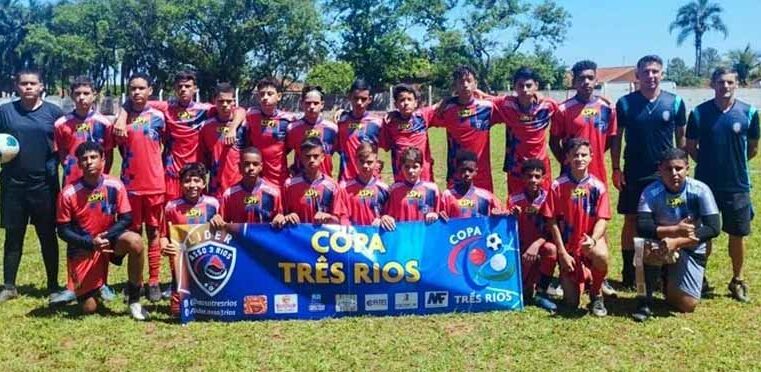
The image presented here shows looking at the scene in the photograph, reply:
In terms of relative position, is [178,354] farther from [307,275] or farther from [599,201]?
[599,201]

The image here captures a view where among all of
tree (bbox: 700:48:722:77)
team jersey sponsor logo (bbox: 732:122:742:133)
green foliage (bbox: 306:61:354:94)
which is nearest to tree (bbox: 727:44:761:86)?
tree (bbox: 700:48:722:77)

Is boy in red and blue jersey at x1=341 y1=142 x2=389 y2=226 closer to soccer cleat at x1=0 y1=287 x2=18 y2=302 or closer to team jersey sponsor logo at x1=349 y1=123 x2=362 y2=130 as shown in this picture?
team jersey sponsor logo at x1=349 y1=123 x2=362 y2=130

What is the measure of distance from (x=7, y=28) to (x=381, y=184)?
3629 inches

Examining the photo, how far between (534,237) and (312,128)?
7.82 ft

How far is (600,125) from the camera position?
23.5ft

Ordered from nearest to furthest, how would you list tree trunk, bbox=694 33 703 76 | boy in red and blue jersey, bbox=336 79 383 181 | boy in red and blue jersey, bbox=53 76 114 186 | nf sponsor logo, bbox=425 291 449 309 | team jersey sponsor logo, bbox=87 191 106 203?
nf sponsor logo, bbox=425 291 449 309 → team jersey sponsor logo, bbox=87 191 106 203 → boy in red and blue jersey, bbox=53 76 114 186 → boy in red and blue jersey, bbox=336 79 383 181 → tree trunk, bbox=694 33 703 76

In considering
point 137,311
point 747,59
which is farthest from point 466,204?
point 747,59

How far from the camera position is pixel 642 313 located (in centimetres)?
620

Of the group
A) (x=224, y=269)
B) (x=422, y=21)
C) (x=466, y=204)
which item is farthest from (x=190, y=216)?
(x=422, y=21)

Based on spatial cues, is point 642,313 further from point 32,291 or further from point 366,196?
point 32,291

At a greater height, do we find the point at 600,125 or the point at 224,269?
the point at 600,125

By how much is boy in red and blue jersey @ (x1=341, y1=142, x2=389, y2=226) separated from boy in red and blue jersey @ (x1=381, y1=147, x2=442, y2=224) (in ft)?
0.34

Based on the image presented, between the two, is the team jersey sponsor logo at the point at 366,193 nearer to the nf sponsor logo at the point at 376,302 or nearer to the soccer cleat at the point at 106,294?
the nf sponsor logo at the point at 376,302

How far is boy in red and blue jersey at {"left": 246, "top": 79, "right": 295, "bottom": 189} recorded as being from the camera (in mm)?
7230
